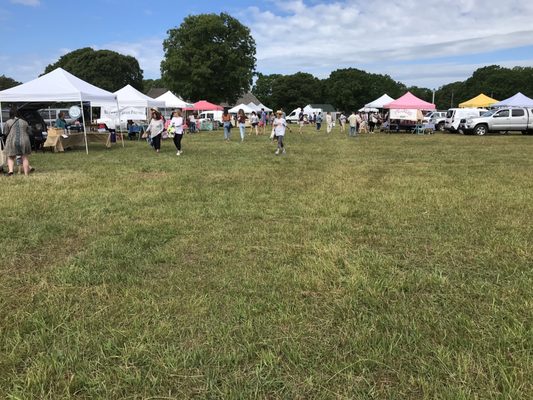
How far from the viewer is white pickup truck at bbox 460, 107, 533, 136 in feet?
89.4

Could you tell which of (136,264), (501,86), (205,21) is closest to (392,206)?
Result: (136,264)

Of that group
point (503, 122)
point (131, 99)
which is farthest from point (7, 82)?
point (503, 122)

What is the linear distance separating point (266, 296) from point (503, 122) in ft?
92.9

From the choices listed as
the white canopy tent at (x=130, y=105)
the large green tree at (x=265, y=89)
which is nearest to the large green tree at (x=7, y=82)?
the large green tree at (x=265, y=89)

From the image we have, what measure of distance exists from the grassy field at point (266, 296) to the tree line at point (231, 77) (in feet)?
148

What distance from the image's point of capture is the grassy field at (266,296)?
104 inches

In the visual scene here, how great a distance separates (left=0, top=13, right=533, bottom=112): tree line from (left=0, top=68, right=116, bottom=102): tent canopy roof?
3425cm

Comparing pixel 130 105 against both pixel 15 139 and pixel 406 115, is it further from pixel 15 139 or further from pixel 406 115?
pixel 406 115

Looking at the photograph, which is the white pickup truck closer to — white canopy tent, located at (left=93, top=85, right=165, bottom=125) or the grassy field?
white canopy tent, located at (left=93, top=85, right=165, bottom=125)

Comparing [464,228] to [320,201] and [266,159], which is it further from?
[266,159]

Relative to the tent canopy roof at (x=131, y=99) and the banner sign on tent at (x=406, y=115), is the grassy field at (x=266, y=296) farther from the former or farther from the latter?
the banner sign on tent at (x=406, y=115)

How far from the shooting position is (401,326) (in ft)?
10.5

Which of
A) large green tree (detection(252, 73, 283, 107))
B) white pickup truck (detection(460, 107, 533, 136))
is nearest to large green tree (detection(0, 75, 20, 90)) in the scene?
large green tree (detection(252, 73, 283, 107))

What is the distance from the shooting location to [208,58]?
165ft
